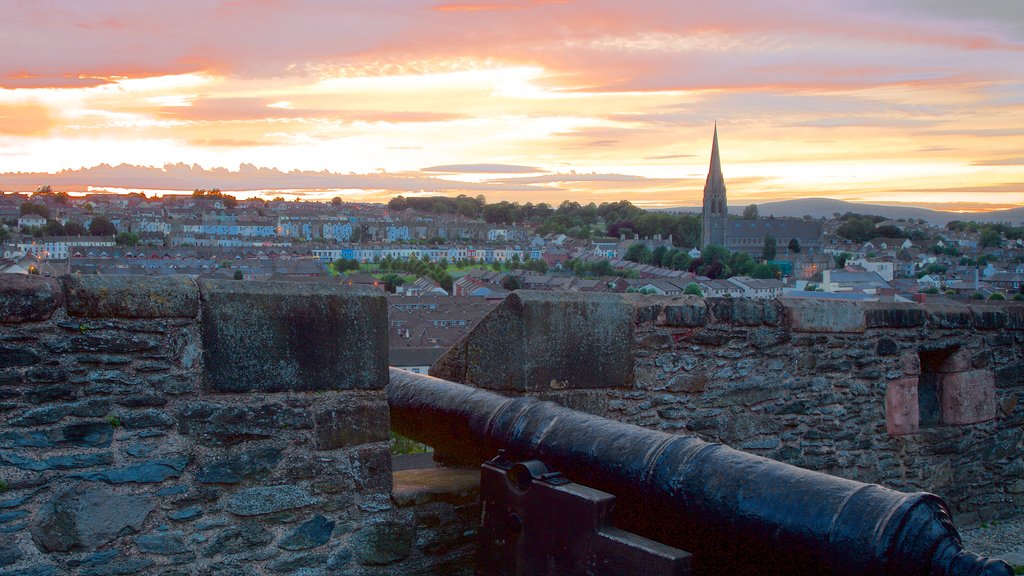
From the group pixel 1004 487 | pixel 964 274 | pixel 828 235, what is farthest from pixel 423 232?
pixel 1004 487

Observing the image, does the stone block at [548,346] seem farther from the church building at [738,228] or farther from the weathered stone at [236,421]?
the church building at [738,228]

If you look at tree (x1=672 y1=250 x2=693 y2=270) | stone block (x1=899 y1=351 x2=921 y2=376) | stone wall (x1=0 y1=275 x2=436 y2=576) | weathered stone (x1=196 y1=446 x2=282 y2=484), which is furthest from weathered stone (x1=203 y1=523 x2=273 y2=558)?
tree (x1=672 y1=250 x2=693 y2=270)

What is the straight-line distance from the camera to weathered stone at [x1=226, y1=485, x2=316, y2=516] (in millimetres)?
3037

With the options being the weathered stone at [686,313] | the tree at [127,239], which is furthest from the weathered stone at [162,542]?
the tree at [127,239]

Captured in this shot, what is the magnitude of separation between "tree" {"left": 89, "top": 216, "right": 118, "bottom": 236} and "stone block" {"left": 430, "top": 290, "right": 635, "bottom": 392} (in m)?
55.4

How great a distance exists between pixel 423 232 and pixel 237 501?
516ft

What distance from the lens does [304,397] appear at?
10.5ft

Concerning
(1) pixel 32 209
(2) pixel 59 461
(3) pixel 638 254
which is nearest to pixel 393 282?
(1) pixel 32 209

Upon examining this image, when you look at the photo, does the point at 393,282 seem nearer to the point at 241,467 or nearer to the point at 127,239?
the point at 127,239

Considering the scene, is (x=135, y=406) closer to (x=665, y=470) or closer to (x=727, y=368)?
(x=665, y=470)

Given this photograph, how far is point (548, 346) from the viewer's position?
401 centimetres

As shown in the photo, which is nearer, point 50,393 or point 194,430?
point 50,393

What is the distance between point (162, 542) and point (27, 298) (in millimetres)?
894

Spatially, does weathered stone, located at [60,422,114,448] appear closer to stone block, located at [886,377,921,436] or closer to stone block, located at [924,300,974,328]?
stone block, located at [886,377,921,436]
